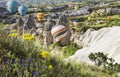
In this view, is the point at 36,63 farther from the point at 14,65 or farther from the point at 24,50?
the point at 24,50

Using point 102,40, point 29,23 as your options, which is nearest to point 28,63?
point 29,23

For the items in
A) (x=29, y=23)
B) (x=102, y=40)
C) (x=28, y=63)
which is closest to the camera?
(x=28, y=63)

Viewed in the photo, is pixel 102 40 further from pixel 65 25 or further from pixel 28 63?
pixel 28 63

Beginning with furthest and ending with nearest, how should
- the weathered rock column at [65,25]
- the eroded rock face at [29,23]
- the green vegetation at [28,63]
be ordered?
the eroded rock face at [29,23]
the weathered rock column at [65,25]
the green vegetation at [28,63]

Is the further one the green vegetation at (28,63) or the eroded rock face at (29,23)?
the eroded rock face at (29,23)

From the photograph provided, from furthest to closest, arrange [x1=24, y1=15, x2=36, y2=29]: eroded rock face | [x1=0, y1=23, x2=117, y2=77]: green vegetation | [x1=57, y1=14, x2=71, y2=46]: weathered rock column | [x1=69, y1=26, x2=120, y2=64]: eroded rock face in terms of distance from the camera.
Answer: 1. [x1=24, y1=15, x2=36, y2=29]: eroded rock face
2. [x1=57, y1=14, x2=71, y2=46]: weathered rock column
3. [x1=69, y1=26, x2=120, y2=64]: eroded rock face
4. [x1=0, y1=23, x2=117, y2=77]: green vegetation

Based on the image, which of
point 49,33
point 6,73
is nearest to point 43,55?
point 6,73

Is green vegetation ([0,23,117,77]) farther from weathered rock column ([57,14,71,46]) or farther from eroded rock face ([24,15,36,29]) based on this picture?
eroded rock face ([24,15,36,29])

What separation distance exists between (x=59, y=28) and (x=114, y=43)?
8.85 m

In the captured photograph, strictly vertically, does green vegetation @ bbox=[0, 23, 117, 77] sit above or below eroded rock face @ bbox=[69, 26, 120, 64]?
above

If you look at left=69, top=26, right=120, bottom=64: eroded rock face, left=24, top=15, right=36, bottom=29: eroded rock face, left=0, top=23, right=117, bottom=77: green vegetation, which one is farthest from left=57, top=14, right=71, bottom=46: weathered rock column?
left=0, top=23, right=117, bottom=77: green vegetation

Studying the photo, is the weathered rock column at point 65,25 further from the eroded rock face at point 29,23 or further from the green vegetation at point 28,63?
the green vegetation at point 28,63

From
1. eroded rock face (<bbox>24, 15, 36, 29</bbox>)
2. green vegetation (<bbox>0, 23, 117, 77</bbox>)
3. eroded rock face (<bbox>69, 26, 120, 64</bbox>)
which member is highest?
green vegetation (<bbox>0, 23, 117, 77</bbox>)

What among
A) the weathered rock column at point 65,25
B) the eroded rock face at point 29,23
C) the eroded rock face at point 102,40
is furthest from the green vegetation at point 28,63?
the eroded rock face at point 29,23
